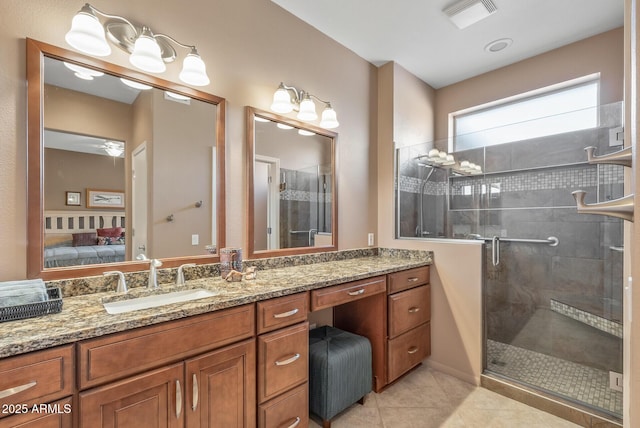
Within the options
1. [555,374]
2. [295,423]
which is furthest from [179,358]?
[555,374]

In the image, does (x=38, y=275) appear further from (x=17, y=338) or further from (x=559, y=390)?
(x=559, y=390)

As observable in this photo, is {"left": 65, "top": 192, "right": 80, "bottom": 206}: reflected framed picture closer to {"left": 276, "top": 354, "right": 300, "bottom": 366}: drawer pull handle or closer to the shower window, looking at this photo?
{"left": 276, "top": 354, "right": 300, "bottom": 366}: drawer pull handle

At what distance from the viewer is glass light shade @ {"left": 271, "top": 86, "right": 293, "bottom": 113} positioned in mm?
2057

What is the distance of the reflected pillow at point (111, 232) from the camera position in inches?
58.8

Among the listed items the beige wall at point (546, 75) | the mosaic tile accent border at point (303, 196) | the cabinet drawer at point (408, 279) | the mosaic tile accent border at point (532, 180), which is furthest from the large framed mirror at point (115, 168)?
the beige wall at point (546, 75)

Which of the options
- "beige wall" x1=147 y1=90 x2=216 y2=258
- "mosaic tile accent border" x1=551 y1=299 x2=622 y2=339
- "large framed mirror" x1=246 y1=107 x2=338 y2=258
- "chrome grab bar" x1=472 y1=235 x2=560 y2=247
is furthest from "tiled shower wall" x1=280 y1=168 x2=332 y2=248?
"mosaic tile accent border" x1=551 y1=299 x2=622 y2=339

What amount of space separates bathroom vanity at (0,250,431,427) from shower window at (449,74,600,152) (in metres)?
1.95

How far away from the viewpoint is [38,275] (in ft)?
4.17

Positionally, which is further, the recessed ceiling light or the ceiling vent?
the recessed ceiling light

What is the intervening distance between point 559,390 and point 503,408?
0.41m

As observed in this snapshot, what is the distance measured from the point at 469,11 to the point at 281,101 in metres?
1.50

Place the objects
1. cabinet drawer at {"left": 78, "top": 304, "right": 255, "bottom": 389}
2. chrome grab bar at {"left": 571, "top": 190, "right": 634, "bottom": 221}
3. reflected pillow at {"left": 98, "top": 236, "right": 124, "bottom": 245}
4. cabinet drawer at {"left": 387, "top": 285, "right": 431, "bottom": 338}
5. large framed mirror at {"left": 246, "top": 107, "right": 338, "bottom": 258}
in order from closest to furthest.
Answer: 1. chrome grab bar at {"left": 571, "top": 190, "right": 634, "bottom": 221}
2. cabinet drawer at {"left": 78, "top": 304, "right": 255, "bottom": 389}
3. reflected pillow at {"left": 98, "top": 236, "right": 124, "bottom": 245}
4. large framed mirror at {"left": 246, "top": 107, "right": 338, "bottom": 258}
5. cabinet drawer at {"left": 387, "top": 285, "right": 431, "bottom": 338}

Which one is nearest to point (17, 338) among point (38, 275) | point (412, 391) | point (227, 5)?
point (38, 275)

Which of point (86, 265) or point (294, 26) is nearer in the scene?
point (86, 265)
